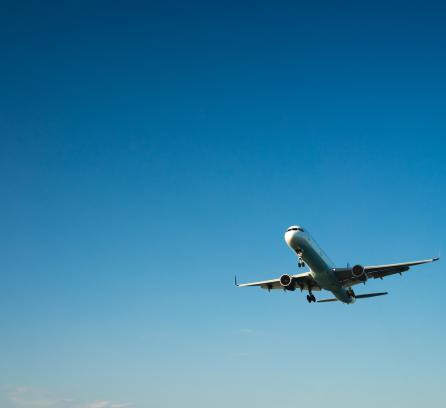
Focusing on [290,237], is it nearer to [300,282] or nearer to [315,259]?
[315,259]

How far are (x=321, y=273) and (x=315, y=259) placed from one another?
2.65 m

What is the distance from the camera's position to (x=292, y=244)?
5119 cm

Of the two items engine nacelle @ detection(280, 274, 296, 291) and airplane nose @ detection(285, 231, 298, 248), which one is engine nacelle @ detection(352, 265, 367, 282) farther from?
airplane nose @ detection(285, 231, 298, 248)

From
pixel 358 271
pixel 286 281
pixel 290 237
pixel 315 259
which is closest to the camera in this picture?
pixel 290 237

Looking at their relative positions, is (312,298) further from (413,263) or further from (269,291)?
(413,263)

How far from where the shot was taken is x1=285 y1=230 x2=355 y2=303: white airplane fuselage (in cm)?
5120

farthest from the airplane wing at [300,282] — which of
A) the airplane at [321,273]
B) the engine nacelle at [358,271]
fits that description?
the engine nacelle at [358,271]

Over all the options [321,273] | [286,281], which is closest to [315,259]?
[321,273]

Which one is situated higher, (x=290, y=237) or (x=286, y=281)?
(x=286, y=281)

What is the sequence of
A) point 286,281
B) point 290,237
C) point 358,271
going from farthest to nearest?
point 286,281 < point 358,271 < point 290,237

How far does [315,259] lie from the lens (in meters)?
53.3

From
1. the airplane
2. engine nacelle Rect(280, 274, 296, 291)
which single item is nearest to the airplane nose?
the airplane

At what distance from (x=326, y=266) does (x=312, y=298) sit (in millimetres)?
7869

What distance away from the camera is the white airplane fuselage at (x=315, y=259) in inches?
2016
